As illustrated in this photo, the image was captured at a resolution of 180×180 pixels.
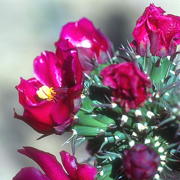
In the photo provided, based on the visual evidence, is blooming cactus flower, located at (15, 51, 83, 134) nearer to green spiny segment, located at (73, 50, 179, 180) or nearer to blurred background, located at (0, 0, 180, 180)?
green spiny segment, located at (73, 50, 179, 180)

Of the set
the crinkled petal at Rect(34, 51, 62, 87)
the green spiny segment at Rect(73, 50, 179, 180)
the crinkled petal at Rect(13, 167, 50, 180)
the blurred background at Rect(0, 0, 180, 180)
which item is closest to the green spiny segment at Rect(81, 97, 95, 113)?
the green spiny segment at Rect(73, 50, 179, 180)

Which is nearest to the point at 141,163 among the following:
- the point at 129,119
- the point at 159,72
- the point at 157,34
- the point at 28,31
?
the point at 129,119

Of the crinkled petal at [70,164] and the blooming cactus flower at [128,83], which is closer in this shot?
the blooming cactus flower at [128,83]

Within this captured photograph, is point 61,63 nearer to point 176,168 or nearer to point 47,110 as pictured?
point 47,110

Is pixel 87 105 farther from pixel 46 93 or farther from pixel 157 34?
pixel 157 34

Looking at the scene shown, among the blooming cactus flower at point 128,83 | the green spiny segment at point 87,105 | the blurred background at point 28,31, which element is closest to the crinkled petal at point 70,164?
the green spiny segment at point 87,105

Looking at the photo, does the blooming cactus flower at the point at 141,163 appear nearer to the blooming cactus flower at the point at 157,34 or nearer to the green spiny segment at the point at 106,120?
the green spiny segment at the point at 106,120

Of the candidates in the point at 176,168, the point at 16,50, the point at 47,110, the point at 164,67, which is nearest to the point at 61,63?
the point at 47,110

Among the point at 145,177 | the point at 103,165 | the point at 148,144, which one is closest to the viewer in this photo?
the point at 145,177
